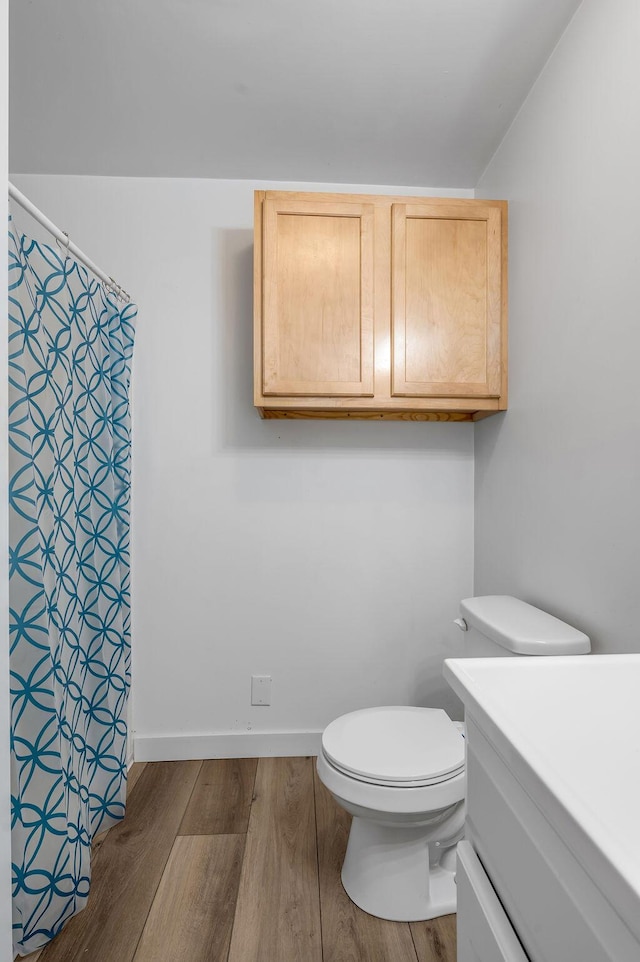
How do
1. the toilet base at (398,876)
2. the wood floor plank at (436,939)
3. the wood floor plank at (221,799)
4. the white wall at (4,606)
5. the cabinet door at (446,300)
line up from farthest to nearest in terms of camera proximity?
the cabinet door at (446,300) → the wood floor plank at (221,799) → the toilet base at (398,876) → the wood floor plank at (436,939) → the white wall at (4,606)

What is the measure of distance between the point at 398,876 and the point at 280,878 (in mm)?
363

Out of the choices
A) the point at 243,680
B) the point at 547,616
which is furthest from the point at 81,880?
the point at 547,616

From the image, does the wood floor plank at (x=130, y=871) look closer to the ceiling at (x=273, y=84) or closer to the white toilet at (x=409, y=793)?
the white toilet at (x=409, y=793)

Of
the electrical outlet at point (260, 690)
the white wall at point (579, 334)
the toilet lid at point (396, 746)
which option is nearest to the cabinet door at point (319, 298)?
the white wall at point (579, 334)

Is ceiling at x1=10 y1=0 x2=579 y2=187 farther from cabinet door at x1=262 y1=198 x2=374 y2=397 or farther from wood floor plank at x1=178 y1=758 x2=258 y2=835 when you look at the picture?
wood floor plank at x1=178 y1=758 x2=258 y2=835

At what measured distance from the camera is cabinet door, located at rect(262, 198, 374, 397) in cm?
187

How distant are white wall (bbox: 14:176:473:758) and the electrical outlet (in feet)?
0.12

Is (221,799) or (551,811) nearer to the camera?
(551,811)

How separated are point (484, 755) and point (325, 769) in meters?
0.94

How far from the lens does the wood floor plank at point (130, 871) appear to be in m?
1.34

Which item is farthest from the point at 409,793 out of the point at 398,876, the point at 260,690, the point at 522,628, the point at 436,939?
the point at 260,690

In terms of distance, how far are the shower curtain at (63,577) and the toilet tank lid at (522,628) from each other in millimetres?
1147

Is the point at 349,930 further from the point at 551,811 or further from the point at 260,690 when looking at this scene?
the point at 551,811

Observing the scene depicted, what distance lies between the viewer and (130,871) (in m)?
1.59
